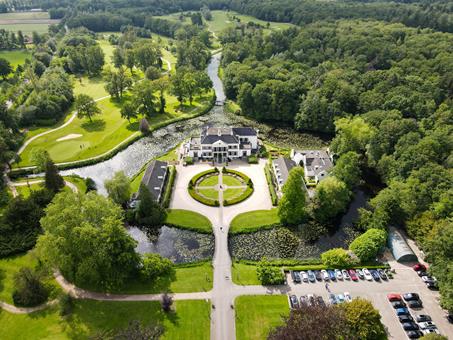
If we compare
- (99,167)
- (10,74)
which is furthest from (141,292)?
(10,74)

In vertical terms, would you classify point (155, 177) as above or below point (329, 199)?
below

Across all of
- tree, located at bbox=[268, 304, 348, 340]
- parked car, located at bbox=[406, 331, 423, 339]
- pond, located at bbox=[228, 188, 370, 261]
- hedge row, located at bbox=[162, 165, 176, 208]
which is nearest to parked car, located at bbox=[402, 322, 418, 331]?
parked car, located at bbox=[406, 331, 423, 339]

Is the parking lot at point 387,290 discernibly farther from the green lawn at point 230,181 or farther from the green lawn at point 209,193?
the green lawn at point 230,181

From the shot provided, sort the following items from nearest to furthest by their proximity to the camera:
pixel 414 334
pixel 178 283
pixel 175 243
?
1. pixel 414 334
2. pixel 178 283
3. pixel 175 243

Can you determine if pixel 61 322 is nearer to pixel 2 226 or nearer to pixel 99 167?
pixel 2 226

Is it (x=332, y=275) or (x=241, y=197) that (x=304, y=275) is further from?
(x=241, y=197)

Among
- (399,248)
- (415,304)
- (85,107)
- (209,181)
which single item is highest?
(399,248)

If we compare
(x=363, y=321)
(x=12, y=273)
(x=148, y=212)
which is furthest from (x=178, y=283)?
(x=12, y=273)

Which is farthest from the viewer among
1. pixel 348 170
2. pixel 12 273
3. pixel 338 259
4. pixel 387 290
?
pixel 348 170

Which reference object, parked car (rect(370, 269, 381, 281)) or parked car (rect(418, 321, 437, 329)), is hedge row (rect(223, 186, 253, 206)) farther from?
parked car (rect(418, 321, 437, 329))
